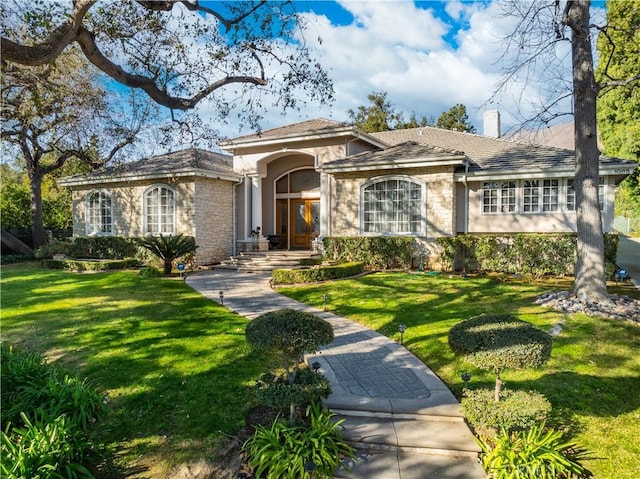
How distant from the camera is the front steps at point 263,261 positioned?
16.4 m

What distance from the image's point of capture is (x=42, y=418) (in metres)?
4.37

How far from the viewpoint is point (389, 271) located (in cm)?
1530

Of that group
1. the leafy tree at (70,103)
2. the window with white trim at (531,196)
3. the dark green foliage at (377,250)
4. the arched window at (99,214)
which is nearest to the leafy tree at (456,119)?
the window with white trim at (531,196)

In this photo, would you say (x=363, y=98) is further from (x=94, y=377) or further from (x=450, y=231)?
(x=94, y=377)

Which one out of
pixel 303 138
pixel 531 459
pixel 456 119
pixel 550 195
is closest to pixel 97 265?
pixel 303 138

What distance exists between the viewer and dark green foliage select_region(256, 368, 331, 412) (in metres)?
4.11

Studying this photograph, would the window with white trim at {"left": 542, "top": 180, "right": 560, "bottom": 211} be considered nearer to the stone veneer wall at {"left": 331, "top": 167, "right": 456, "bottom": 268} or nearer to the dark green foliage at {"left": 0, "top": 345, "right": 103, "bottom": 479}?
the stone veneer wall at {"left": 331, "top": 167, "right": 456, "bottom": 268}

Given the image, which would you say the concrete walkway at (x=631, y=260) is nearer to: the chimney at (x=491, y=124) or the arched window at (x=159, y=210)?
the chimney at (x=491, y=124)

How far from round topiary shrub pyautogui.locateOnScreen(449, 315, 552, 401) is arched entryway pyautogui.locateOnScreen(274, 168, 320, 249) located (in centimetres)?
1517

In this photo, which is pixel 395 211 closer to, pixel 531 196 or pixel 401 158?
pixel 401 158

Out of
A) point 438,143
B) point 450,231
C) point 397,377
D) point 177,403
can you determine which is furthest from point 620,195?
point 177,403

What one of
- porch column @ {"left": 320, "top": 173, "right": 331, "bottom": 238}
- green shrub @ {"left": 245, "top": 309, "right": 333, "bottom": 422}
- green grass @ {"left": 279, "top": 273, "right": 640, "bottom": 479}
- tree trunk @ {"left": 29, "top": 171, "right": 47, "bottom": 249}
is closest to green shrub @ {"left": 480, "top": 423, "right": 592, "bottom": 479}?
green grass @ {"left": 279, "top": 273, "right": 640, "bottom": 479}

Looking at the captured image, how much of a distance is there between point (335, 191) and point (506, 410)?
1391 cm

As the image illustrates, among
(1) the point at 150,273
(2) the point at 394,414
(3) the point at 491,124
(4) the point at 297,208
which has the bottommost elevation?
(2) the point at 394,414
